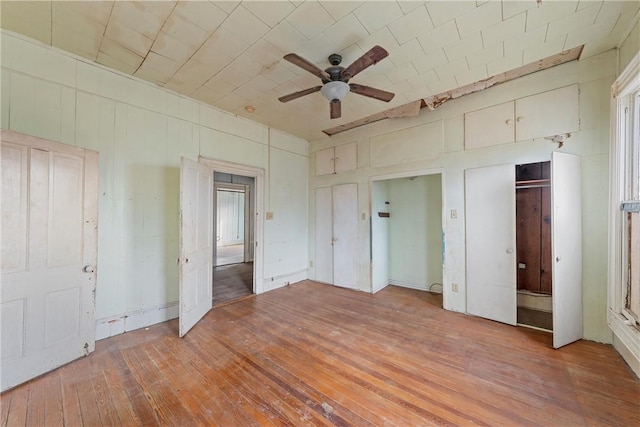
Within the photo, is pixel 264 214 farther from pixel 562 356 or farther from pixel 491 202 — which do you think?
pixel 562 356

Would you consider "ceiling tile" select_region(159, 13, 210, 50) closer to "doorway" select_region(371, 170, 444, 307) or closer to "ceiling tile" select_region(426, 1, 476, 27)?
"ceiling tile" select_region(426, 1, 476, 27)

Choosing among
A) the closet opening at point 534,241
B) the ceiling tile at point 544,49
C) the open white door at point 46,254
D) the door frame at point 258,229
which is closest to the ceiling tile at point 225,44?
the open white door at point 46,254

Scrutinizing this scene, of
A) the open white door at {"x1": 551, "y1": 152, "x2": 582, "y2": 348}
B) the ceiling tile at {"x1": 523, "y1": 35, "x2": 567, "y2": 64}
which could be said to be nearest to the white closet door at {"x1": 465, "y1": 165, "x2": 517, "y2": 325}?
the open white door at {"x1": 551, "y1": 152, "x2": 582, "y2": 348}

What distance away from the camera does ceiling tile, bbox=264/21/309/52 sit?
2200mm

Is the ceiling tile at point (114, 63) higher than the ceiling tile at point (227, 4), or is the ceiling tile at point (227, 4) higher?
the ceiling tile at point (227, 4)

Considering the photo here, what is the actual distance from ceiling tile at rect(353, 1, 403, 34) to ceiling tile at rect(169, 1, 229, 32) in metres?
1.17

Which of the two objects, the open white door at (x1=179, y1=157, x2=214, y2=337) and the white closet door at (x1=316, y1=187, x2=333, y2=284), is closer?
the open white door at (x1=179, y1=157, x2=214, y2=337)

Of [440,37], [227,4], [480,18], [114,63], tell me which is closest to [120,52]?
[114,63]

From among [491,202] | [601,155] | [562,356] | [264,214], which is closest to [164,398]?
[264,214]

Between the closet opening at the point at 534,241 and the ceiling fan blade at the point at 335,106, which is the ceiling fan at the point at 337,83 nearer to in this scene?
the ceiling fan blade at the point at 335,106

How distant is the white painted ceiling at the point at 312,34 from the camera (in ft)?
6.57

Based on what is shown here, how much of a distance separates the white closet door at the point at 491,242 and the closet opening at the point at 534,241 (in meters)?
0.57

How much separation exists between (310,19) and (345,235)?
3.50m

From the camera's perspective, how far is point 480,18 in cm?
211
